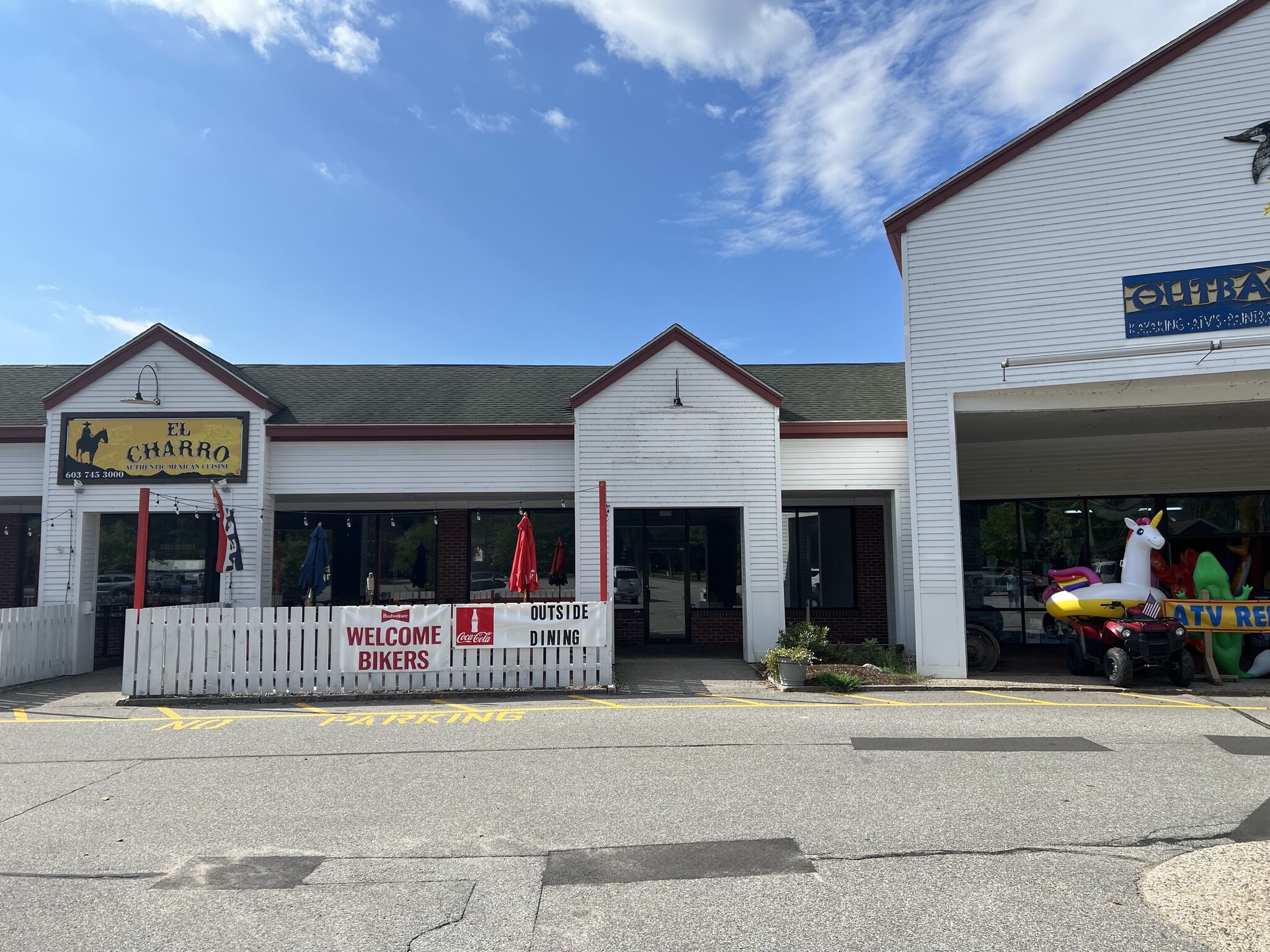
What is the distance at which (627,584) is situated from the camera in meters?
18.7

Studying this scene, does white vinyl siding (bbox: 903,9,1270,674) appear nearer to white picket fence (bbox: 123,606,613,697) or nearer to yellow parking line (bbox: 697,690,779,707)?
yellow parking line (bbox: 697,690,779,707)

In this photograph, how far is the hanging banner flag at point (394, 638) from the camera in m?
12.8

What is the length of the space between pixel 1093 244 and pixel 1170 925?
476 inches

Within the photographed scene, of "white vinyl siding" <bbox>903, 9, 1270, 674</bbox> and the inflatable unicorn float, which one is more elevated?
"white vinyl siding" <bbox>903, 9, 1270, 674</bbox>

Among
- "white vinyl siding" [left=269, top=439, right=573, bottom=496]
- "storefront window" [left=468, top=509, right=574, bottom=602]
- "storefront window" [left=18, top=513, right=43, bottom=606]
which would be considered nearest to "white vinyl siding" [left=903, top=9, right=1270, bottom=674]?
"white vinyl siding" [left=269, top=439, right=573, bottom=496]

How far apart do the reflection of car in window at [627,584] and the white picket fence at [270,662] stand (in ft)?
18.3

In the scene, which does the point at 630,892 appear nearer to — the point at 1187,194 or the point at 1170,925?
the point at 1170,925

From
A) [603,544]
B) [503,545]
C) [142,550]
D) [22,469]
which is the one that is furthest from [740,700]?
[22,469]

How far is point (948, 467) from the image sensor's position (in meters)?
14.1

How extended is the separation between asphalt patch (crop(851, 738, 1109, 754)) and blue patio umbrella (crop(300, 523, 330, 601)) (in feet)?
34.1

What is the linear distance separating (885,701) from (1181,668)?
16.4 ft

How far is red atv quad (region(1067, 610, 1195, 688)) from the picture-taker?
12.8 m

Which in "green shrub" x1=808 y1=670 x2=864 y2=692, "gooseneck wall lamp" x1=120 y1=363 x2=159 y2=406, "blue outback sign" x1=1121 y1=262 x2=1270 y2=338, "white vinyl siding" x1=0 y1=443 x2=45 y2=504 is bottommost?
"green shrub" x1=808 y1=670 x2=864 y2=692

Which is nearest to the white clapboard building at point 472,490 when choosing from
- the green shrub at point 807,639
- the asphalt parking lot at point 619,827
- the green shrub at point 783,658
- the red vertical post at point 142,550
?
the green shrub at point 807,639
